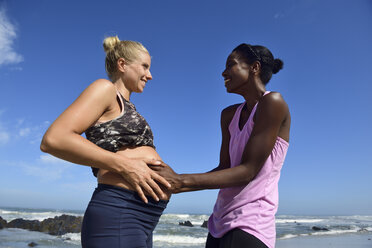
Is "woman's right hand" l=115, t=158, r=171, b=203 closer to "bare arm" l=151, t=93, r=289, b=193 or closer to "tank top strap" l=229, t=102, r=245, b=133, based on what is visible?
"bare arm" l=151, t=93, r=289, b=193

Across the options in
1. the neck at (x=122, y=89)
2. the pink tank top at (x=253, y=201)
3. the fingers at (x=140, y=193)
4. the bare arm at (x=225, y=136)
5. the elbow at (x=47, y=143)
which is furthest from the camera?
the bare arm at (x=225, y=136)

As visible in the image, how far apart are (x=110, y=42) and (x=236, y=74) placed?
883 mm

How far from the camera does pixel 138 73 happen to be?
200 cm

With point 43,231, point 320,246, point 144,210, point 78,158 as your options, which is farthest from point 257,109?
point 43,231

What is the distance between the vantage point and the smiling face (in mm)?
2033

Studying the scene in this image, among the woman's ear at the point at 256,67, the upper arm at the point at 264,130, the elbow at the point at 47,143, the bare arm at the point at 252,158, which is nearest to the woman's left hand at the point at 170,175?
the bare arm at the point at 252,158

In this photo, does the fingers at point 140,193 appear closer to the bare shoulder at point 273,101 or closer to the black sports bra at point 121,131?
the black sports bra at point 121,131

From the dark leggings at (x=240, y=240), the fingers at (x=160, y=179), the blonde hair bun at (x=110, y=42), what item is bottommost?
the dark leggings at (x=240, y=240)

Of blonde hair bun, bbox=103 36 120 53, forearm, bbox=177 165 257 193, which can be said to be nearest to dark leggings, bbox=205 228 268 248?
forearm, bbox=177 165 257 193

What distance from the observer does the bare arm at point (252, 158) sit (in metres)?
1.66

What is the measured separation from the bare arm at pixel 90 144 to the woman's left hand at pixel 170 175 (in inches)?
1.1

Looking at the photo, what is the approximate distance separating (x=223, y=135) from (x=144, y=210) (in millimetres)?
881

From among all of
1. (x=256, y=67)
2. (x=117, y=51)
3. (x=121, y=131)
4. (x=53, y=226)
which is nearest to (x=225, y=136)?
(x=256, y=67)

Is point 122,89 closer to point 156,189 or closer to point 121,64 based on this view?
point 121,64
